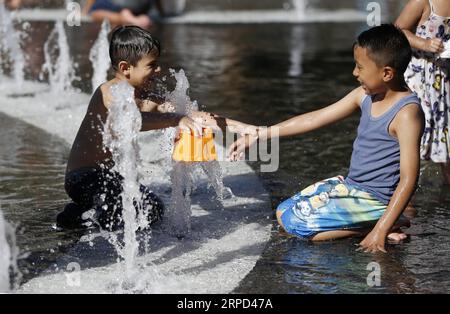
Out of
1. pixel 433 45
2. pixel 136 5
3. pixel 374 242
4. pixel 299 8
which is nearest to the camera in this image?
pixel 374 242

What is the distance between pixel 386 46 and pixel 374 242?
0.95m

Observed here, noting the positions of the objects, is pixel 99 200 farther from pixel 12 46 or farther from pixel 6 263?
pixel 12 46

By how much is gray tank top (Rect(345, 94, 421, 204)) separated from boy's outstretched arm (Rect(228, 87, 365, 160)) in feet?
0.63

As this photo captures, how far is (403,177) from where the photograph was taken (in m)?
4.39

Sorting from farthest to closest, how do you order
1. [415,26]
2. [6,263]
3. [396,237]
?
[415,26] → [396,237] → [6,263]

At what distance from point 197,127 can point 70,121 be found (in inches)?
112

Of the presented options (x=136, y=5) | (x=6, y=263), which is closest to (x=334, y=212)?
(x=6, y=263)

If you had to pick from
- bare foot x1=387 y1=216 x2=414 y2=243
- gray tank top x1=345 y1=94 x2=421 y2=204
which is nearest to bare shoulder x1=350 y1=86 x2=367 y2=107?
gray tank top x1=345 y1=94 x2=421 y2=204

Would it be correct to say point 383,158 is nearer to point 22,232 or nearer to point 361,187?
point 361,187

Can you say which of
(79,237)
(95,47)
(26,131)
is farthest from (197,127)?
(95,47)

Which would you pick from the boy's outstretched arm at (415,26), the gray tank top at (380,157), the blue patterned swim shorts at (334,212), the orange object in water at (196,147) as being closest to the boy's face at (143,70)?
the orange object in water at (196,147)

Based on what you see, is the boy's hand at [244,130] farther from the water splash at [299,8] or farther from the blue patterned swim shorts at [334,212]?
the water splash at [299,8]

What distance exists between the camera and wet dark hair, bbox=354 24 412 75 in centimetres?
447

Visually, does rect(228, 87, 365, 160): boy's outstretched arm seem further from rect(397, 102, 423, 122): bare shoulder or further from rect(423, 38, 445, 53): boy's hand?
rect(423, 38, 445, 53): boy's hand
